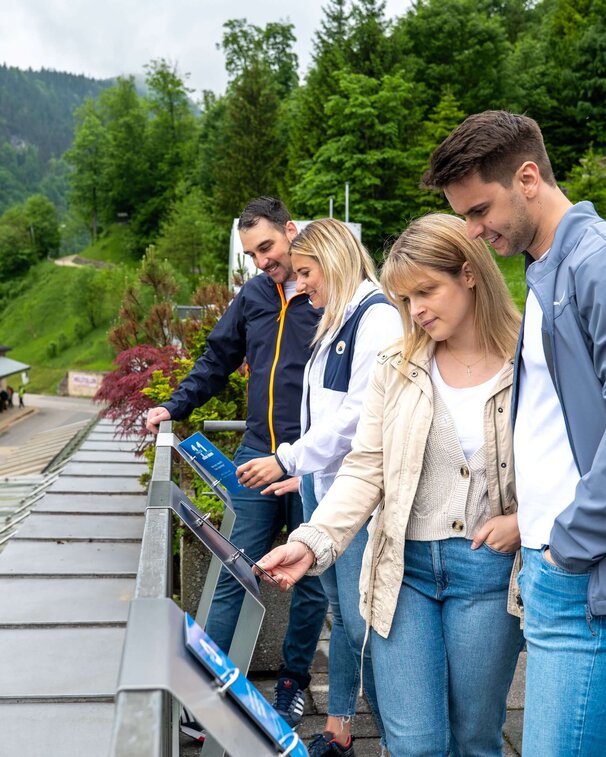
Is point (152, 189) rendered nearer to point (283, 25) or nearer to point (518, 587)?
point (283, 25)

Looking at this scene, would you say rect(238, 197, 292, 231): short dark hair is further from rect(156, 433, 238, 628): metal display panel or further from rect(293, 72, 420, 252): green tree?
rect(293, 72, 420, 252): green tree

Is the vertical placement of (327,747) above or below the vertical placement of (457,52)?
below

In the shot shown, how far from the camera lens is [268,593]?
12.6 feet

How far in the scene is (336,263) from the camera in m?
2.87

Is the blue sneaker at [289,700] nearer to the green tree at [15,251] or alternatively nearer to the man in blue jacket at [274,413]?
the man in blue jacket at [274,413]

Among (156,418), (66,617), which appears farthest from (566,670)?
A: (66,617)

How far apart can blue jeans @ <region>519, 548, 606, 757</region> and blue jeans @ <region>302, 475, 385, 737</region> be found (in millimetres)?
872

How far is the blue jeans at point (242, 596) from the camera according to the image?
3367 mm

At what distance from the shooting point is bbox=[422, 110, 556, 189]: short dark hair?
1.79 metres

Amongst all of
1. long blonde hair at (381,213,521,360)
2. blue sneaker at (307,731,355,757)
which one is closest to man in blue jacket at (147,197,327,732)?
blue sneaker at (307,731,355,757)

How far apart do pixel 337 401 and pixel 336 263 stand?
0.45 metres

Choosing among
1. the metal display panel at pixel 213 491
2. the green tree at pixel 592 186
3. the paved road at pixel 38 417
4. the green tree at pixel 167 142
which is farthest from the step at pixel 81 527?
the green tree at pixel 167 142

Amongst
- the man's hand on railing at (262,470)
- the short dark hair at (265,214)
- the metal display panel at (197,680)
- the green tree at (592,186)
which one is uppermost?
the green tree at (592,186)

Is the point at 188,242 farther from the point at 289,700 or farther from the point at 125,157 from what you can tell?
the point at 289,700
